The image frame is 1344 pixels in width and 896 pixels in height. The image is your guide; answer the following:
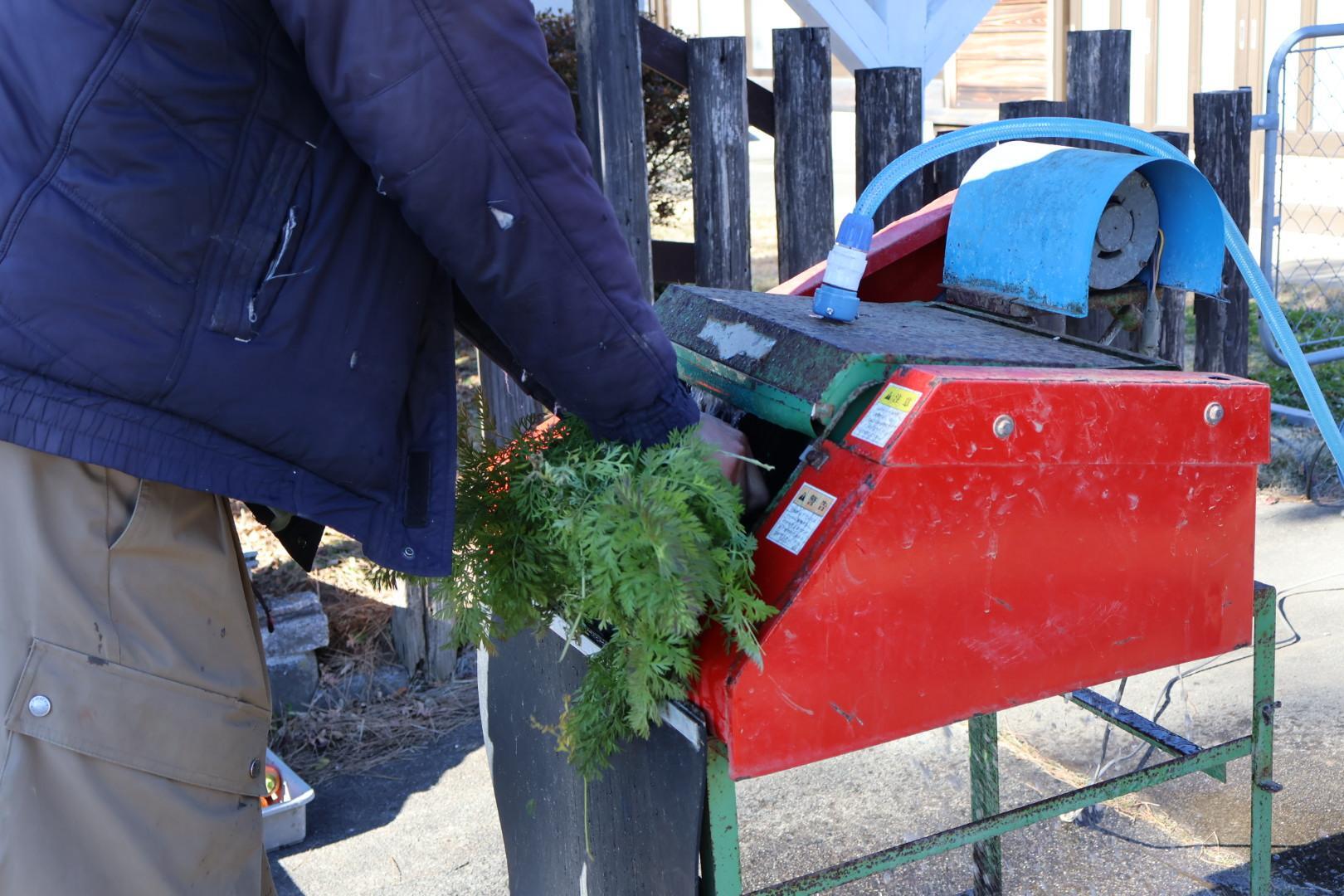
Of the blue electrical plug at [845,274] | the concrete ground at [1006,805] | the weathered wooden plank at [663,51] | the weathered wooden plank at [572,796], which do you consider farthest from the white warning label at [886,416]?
the weathered wooden plank at [663,51]

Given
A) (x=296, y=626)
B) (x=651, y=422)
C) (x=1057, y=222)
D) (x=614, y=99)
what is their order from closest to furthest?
(x=651, y=422), (x=1057, y=222), (x=614, y=99), (x=296, y=626)

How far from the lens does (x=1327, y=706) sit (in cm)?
299

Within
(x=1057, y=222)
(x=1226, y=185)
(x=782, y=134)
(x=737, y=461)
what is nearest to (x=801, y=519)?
(x=737, y=461)

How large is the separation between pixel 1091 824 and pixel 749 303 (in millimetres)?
1479

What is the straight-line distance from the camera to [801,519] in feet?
4.77

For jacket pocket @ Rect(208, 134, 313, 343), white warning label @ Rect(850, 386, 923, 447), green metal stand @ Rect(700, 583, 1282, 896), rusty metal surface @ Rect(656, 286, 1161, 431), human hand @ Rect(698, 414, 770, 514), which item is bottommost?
green metal stand @ Rect(700, 583, 1282, 896)

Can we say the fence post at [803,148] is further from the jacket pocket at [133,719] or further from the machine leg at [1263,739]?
the jacket pocket at [133,719]

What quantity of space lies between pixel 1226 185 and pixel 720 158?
142 centimetres

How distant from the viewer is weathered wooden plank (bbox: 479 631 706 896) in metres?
1.53

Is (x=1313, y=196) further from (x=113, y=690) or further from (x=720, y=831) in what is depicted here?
(x=113, y=690)

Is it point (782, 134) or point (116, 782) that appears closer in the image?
point (116, 782)

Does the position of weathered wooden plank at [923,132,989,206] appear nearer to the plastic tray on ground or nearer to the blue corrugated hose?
the blue corrugated hose

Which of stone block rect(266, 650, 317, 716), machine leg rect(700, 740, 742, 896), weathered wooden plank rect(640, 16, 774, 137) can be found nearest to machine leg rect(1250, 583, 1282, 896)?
machine leg rect(700, 740, 742, 896)

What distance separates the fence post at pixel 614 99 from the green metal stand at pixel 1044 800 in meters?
1.25
